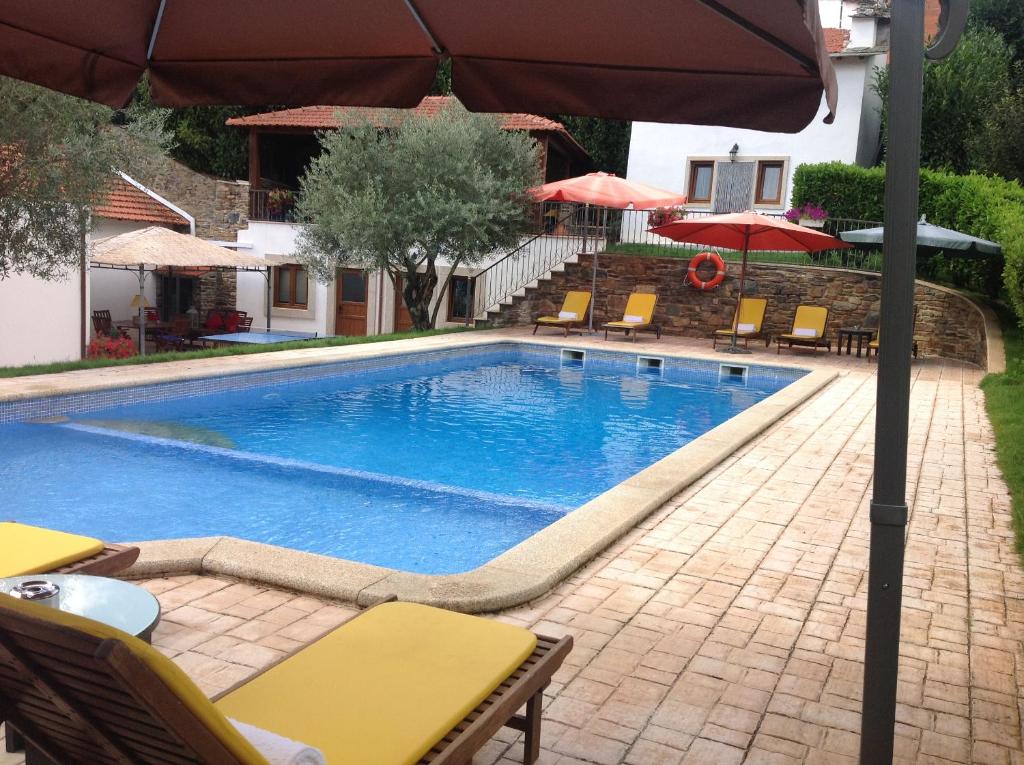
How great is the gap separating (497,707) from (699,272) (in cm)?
1766

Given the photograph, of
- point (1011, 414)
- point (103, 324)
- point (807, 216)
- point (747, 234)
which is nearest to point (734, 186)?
point (807, 216)

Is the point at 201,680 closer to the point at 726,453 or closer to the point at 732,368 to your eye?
the point at 726,453

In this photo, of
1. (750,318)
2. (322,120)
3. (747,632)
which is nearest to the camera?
(747,632)

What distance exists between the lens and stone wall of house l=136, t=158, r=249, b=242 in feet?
79.0

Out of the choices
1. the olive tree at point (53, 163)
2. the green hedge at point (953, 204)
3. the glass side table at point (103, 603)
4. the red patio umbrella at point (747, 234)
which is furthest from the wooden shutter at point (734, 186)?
the glass side table at point (103, 603)

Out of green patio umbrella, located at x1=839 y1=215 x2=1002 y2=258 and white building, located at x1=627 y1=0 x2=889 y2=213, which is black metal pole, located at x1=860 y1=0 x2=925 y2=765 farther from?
white building, located at x1=627 y1=0 x2=889 y2=213

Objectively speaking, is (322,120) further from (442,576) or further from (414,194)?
(442,576)

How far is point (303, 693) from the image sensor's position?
237 cm

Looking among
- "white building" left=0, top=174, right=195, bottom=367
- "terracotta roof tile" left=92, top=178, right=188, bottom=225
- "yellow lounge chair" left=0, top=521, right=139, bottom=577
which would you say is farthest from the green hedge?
"terracotta roof tile" left=92, top=178, right=188, bottom=225

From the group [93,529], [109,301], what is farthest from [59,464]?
[109,301]

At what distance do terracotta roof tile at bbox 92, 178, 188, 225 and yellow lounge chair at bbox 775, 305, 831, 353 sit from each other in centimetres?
1326

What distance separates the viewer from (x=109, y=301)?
19.8 m

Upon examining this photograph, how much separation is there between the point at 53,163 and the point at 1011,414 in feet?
34.0

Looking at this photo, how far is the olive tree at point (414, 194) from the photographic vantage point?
16938 millimetres
